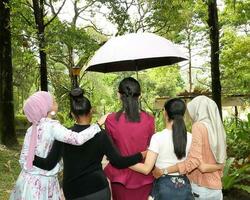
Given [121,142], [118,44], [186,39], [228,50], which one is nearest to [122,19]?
[228,50]

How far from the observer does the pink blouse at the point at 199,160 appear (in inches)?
157

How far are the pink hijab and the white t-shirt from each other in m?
1.00

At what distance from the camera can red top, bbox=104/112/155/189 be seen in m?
4.06

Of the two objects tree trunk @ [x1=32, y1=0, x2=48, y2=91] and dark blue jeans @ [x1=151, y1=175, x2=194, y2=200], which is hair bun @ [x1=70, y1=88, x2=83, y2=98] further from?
tree trunk @ [x1=32, y1=0, x2=48, y2=91]

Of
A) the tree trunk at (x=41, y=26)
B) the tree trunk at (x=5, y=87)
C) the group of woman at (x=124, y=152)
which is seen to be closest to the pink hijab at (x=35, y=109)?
the group of woman at (x=124, y=152)

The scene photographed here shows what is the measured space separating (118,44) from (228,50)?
1309cm

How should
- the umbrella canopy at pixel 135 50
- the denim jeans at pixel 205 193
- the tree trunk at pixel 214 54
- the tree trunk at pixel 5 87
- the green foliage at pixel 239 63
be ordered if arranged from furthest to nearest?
1. the green foliage at pixel 239 63
2. the tree trunk at pixel 5 87
3. the tree trunk at pixel 214 54
4. the umbrella canopy at pixel 135 50
5. the denim jeans at pixel 205 193

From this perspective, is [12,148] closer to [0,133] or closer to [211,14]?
[0,133]

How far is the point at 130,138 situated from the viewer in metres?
4.06

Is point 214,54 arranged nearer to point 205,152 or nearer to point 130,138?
point 205,152

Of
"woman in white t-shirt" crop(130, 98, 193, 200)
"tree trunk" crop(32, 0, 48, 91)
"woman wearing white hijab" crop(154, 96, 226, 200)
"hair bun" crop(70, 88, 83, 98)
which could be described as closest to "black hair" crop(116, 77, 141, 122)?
"woman in white t-shirt" crop(130, 98, 193, 200)

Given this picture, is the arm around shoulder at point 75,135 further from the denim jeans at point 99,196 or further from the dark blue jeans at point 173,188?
the dark blue jeans at point 173,188

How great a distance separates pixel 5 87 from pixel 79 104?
1077 cm

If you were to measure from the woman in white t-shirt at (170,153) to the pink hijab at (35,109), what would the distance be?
92 cm
